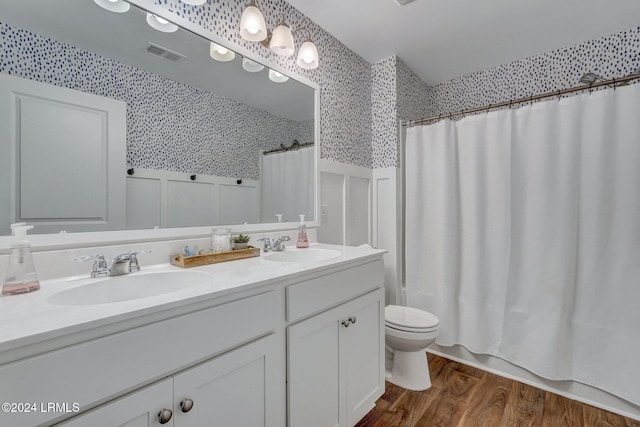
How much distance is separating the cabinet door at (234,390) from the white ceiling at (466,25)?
191cm

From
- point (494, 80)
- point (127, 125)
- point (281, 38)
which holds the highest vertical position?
point (494, 80)

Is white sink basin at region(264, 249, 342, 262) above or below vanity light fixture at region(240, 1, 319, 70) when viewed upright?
below

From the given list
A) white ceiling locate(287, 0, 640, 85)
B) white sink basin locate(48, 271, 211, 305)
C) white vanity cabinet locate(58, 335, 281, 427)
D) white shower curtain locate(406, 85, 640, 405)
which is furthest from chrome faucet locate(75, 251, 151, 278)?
white shower curtain locate(406, 85, 640, 405)

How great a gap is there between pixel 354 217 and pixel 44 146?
1740 millimetres

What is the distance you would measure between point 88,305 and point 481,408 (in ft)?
6.28

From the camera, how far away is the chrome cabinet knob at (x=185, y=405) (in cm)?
74

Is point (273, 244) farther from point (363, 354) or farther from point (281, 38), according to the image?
point (281, 38)

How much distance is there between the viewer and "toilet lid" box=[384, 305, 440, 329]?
1722 mm

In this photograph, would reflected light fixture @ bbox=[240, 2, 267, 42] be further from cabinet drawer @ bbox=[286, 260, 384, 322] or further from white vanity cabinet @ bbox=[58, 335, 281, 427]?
white vanity cabinet @ bbox=[58, 335, 281, 427]

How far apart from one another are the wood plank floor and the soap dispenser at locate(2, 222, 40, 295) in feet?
4.90

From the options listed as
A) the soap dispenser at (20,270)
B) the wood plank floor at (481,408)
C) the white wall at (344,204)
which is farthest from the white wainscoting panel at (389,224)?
the soap dispenser at (20,270)

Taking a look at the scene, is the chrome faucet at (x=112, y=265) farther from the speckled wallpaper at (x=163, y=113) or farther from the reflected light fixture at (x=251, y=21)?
the reflected light fixture at (x=251, y=21)


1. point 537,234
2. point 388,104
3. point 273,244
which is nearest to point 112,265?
point 273,244

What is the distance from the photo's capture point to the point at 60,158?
98cm
